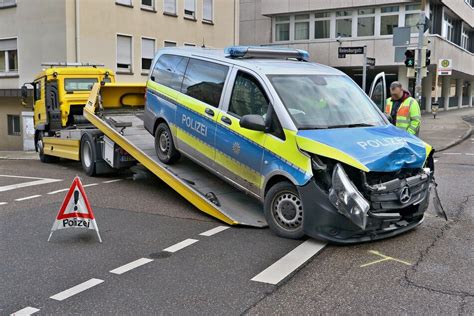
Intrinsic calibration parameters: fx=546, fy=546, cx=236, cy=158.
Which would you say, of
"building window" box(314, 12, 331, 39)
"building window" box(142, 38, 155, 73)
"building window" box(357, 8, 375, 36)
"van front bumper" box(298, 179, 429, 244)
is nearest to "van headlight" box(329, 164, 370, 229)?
"van front bumper" box(298, 179, 429, 244)

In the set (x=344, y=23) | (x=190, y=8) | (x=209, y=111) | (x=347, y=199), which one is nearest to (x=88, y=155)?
(x=209, y=111)

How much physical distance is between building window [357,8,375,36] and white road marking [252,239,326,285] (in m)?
30.3

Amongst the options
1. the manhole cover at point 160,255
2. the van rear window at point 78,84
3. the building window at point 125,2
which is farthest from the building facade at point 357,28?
the manhole cover at point 160,255

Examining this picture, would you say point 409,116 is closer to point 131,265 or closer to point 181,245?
point 181,245

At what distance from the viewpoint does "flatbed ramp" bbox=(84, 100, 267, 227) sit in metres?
7.60

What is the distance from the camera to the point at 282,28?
126 feet

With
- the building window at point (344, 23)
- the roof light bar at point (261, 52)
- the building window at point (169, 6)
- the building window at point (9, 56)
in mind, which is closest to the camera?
the roof light bar at point (261, 52)

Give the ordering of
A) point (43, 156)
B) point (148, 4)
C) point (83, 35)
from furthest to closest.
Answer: point (148, 4), point (83, 35), point (43, 156)

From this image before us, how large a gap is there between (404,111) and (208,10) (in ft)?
74.4

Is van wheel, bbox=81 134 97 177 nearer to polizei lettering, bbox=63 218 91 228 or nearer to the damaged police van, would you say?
the damaged police van

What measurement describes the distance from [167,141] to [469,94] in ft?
172

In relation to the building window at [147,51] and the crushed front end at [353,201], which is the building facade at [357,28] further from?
the crushed front end at [353,201]

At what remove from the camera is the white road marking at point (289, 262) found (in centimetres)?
527

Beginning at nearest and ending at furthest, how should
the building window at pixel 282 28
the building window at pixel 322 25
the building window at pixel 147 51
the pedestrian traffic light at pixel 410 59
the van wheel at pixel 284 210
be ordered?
the van wheel at pixel 284 210
the pedestrian traffic light at pixel 410 59
the building window at pixel 147 51
the building window at pixel 322 25
the building window at pixel 282 28
